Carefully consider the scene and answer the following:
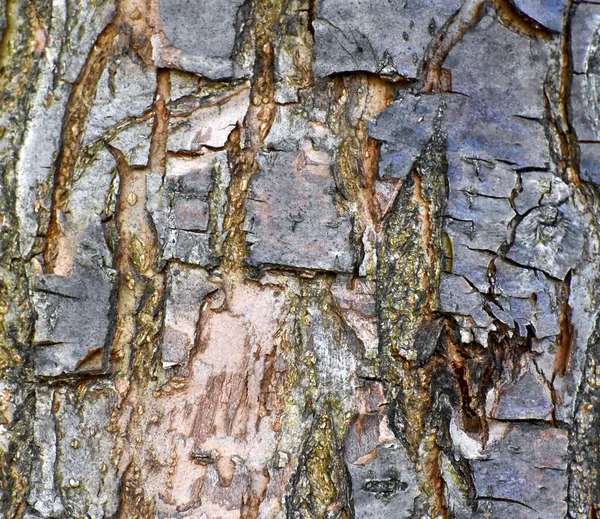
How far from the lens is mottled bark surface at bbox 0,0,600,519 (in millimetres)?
1049

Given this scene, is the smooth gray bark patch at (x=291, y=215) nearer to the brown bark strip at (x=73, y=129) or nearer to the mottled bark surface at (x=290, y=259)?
the mottled bark surface at (x=290, y=259)

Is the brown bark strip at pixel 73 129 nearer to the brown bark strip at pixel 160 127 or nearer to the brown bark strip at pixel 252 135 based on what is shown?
the brown bark strip at pixel 160 127

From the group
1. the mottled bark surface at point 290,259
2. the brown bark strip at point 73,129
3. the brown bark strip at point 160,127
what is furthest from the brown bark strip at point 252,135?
the brown bark strip at point 73,129

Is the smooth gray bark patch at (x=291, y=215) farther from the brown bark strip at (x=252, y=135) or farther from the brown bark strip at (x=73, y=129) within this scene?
the brown bark strip at (x=73, y=129)

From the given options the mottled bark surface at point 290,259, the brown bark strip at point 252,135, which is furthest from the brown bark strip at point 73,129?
the brown bark strip at point 252,135

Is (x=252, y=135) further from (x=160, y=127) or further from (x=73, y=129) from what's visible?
(x=73, y=129)

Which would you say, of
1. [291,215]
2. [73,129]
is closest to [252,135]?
[291,215]

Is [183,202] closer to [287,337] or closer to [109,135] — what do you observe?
[109,135]

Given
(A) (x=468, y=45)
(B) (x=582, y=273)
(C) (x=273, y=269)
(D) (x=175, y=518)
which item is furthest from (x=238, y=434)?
(A) (x=468, y=45)

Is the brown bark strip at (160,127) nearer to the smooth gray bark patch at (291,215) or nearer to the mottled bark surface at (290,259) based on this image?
the mottled bark surface at (290,259)

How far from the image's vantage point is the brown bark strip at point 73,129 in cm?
105

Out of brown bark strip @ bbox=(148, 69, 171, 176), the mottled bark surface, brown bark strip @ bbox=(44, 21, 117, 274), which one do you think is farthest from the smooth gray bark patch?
brown bark strip @ bbox=(44, 21, 117, 274)

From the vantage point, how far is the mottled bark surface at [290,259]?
1.05 meters

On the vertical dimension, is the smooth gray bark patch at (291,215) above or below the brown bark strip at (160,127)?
below
